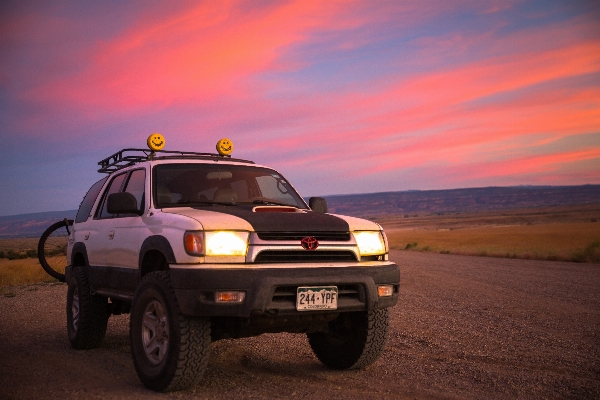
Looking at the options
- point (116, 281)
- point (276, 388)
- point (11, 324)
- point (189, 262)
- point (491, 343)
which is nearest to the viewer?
point (189, 262)

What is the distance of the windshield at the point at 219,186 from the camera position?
20.5 feet

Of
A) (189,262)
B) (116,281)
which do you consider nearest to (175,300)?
(189,262)

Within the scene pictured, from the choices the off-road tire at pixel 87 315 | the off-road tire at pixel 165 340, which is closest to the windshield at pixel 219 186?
the off-road tire at pixel 165 340

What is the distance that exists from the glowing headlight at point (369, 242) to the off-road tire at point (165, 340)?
4.90ft

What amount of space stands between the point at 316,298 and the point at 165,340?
1317mm

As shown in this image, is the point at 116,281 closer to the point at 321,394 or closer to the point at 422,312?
the point at 321,394

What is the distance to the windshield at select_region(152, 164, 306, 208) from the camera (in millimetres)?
6242

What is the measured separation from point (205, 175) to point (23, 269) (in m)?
20.0

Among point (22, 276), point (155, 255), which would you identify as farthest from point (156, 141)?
point (22, 276)

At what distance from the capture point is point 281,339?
8.15m

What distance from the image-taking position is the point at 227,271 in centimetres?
489

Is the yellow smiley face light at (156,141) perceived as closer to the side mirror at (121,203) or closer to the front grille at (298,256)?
the side mirror at (121,203)

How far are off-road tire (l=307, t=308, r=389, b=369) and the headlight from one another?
5.27 feet

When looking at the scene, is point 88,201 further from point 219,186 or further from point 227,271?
point 227,271
